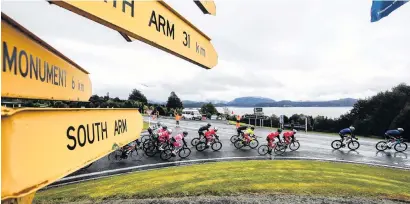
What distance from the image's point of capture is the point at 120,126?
2430mm

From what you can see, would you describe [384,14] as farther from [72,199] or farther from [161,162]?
[161,162]

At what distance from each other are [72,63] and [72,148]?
166 centimetres

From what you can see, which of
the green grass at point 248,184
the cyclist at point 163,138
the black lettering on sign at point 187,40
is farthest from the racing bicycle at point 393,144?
the black lettering on sign at point 187,40

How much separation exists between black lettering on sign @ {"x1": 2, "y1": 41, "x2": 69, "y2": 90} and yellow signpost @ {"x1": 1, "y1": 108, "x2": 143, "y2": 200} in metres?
0.57

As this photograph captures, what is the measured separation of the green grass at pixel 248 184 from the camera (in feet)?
28.9

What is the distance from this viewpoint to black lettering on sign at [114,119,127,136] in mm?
2334

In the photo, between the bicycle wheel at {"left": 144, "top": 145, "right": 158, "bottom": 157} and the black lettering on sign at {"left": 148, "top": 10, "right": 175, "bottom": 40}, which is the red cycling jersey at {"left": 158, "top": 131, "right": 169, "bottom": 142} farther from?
the black lettering on sign at {"left": 148, "top": 10, "right": 175, "bottom": 40}

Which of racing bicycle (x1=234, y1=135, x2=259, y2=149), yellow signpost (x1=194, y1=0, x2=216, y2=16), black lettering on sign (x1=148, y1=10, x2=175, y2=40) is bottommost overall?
racing bicycle (x1=234, y1=135, x2=259, y2=149)

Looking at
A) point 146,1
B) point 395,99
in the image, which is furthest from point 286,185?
point 395,99

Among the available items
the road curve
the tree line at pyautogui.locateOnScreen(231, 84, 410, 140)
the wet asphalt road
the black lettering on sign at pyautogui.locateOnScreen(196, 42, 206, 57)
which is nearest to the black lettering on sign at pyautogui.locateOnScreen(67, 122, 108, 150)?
the black lettering on sign at pyautogui.locateOnScreen(196, 42, 206, 57)

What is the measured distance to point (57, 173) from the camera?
1463 mm

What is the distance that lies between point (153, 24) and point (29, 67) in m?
0.94

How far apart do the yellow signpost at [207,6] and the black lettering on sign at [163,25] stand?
34 centimetres

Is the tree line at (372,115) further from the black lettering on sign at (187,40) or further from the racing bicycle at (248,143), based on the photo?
the black lettering on sign at (187,40)
